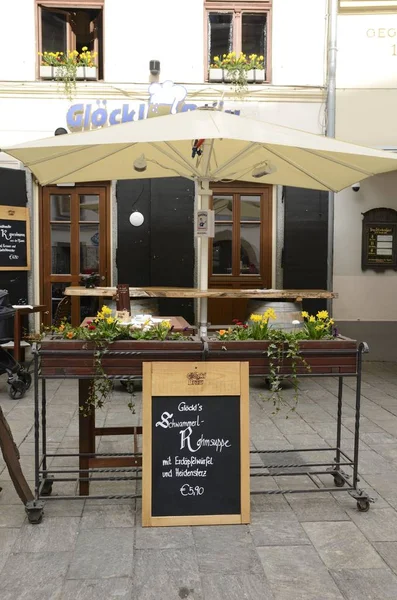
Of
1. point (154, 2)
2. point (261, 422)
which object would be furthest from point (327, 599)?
point (154, 2)

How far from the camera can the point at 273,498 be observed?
13.4 feet

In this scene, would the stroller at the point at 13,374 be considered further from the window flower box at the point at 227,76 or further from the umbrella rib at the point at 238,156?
the window flower box at the point at 227,76

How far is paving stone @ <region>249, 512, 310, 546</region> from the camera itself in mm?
3449

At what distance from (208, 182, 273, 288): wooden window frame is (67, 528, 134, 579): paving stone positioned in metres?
5.92

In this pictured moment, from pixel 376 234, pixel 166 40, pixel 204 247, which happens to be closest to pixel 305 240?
pixel 376 234

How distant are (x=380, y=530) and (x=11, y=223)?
6.79 meters

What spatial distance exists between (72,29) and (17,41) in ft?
2.80

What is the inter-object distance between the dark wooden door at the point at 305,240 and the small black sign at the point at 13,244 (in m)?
3.96

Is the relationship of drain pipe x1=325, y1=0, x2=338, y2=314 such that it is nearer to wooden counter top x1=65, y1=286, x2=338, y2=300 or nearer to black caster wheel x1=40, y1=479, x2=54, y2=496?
wooden counter top x1=65, y1=286, x2=338, y2=300

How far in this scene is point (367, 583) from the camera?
9.90ft

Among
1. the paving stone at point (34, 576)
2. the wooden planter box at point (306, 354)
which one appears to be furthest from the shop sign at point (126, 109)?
the paving stone at point (34, 576)

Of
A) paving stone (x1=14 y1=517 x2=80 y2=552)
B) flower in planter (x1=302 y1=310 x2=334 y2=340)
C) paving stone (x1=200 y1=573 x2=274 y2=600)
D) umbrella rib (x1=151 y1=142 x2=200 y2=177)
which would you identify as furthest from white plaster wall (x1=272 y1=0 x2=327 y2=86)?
paving stone (x1=200 y1=573 x2=274 y2=600)

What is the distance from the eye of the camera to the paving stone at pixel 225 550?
316 cm

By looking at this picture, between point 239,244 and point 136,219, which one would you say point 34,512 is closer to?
point 136,219
